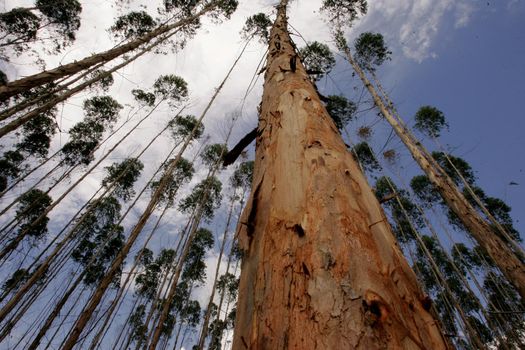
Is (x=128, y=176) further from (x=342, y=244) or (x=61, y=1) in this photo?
(x=342, y=244)

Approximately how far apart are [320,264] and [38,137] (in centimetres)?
1601

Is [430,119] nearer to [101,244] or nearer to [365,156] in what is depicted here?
[365,156]

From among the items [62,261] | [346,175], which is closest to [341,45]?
[346,175]

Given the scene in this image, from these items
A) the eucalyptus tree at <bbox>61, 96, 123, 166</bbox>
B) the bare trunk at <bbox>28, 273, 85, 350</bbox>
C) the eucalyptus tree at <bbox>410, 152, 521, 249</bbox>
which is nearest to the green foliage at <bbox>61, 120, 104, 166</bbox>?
the eucalyptus tree at <bbox>61, 96, 123, 166</bbox>

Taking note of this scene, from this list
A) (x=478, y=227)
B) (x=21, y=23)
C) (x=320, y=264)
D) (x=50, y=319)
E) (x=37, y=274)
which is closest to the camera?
(x=320, y=264)

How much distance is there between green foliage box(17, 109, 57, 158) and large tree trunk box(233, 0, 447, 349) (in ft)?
48.8

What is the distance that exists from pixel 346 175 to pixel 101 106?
49.2ft

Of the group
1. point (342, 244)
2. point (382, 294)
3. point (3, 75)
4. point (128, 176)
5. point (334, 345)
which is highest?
point (3, 75)

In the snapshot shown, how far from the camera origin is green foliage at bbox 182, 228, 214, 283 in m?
15.7

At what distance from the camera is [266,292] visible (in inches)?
25.5

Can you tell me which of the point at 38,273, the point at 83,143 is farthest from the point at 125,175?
the point at 38,273

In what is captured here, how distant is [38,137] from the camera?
12.4 metres

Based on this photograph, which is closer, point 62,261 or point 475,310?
point 62,261

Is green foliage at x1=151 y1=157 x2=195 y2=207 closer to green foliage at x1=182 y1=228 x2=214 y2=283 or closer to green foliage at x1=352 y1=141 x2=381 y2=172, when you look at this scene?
green foliage at x1=182 y1=228 x2=214 y2=283
